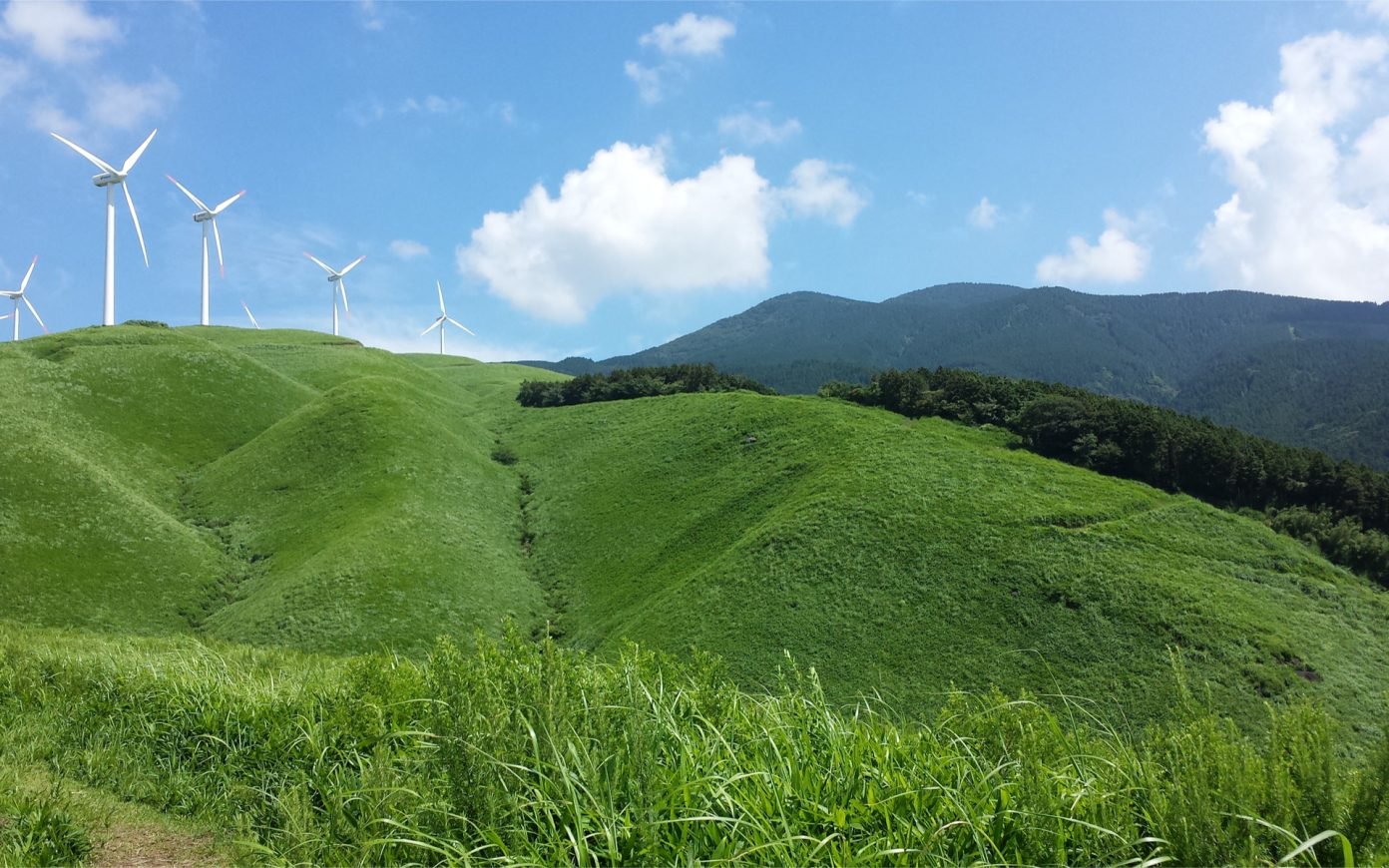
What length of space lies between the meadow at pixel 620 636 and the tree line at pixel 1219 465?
413cm

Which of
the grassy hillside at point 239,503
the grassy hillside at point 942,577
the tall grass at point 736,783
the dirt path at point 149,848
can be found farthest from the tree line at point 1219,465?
the dirt path at point 149,848

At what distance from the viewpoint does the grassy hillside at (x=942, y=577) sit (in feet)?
142

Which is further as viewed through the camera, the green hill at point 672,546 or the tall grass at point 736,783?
the green hill at point 672,546

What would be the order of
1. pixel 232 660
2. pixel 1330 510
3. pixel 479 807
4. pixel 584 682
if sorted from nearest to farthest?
pixel 479 807, pixel 584 682, pixel 232 660, pixel 1330 510

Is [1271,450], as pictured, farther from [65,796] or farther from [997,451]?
[65,796]

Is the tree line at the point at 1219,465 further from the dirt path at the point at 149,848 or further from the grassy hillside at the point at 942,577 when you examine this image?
the dirt path at the point at 149,848

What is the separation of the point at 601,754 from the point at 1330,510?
241 feet

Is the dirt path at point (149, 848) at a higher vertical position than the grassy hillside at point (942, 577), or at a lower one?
higher

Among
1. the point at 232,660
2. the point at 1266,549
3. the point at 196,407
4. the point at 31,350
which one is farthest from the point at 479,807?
the point at 31,350

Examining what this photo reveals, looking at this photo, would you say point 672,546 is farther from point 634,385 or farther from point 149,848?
point 149,848

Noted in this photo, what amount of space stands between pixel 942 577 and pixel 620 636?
70.0ft

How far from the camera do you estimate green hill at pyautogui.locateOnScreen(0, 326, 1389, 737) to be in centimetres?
4559

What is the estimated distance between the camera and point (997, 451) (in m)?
72.3

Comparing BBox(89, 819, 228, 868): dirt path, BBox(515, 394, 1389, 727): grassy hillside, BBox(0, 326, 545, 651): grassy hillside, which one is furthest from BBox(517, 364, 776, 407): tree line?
BBox(89, 819, 228, 868): dirt path
